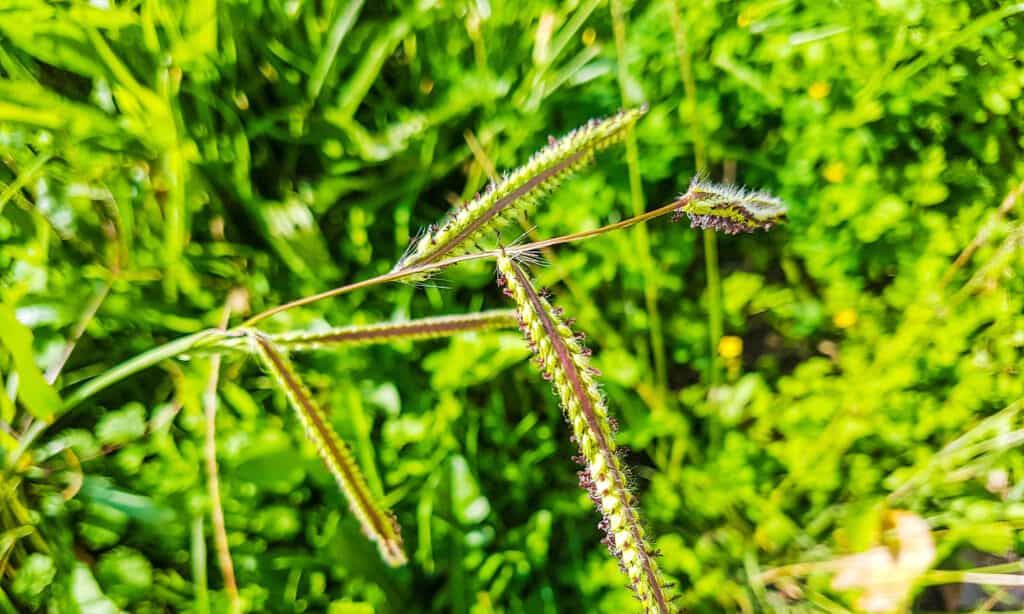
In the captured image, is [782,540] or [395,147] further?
[782,540]

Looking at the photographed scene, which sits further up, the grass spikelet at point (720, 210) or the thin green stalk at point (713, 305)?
the grass spikelet at point (720, 210)

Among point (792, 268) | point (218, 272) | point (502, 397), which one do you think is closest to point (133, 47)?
point (218, 272)

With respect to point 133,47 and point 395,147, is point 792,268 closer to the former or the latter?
point 395,147

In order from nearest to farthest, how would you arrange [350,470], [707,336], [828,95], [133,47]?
[350,470], [133,47], [828,95], [707,336]

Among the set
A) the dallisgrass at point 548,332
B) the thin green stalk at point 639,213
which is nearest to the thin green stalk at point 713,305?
the thin green stalk at point 639,213

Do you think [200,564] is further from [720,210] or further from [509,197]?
[720,210]

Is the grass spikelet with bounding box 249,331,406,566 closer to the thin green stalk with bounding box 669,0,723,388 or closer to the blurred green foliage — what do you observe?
the blurred green foliage

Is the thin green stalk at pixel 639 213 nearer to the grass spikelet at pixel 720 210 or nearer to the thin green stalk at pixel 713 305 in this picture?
the thin green stalk at pixel 713 305
